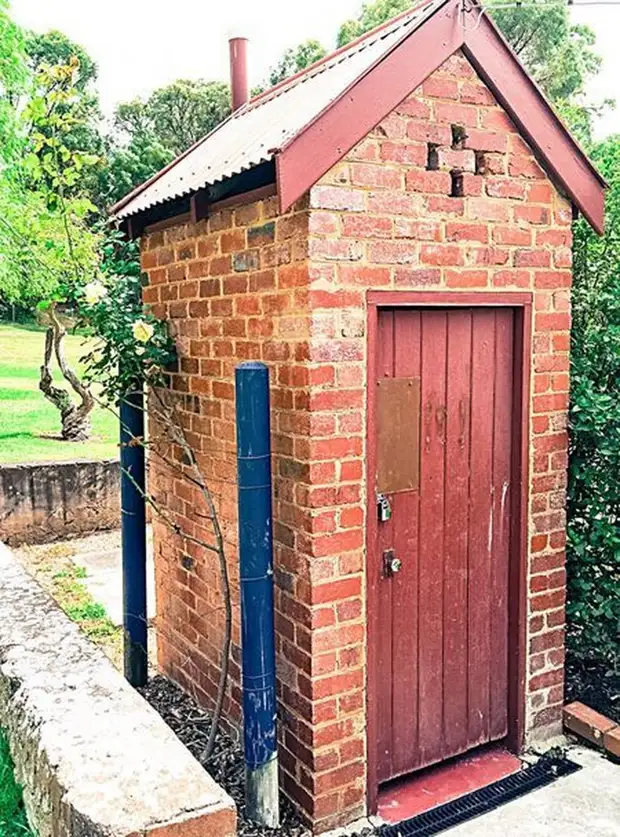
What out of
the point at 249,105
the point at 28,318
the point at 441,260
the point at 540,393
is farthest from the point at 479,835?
the point at 28,318

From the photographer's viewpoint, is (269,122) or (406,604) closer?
(406,604)

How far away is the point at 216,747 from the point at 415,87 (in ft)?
11.0

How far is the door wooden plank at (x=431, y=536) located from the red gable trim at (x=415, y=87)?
909mm

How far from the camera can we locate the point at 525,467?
396 centimetres

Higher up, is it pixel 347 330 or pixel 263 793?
pixel 347 330

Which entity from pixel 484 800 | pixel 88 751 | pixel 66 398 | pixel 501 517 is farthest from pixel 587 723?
pixel 66 398

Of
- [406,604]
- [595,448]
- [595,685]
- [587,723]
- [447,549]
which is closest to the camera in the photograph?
[406,604]

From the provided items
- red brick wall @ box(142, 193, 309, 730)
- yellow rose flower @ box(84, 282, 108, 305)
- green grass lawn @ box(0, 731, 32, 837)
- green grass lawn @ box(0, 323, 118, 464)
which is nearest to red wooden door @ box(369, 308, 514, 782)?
red brick wall @ box(142, 193, 309, 730)

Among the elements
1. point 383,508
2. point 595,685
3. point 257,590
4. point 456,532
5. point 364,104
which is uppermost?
point 364,104

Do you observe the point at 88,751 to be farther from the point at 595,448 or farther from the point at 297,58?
the point at 297,58

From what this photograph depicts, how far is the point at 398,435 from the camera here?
3.60 meters

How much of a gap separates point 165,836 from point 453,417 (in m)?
2.28

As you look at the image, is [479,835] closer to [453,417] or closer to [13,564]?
[453,417]

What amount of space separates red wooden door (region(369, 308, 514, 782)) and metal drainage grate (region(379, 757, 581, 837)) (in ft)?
0.83
